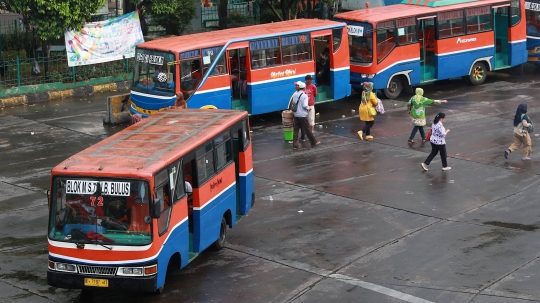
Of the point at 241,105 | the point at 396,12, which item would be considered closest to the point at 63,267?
the point at 241,105

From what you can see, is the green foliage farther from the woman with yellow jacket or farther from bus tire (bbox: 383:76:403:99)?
the woman with yellow jacket

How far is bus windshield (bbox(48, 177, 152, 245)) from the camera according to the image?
1078 centimetres

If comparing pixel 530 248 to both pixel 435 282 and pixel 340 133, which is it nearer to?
pixel 435 282

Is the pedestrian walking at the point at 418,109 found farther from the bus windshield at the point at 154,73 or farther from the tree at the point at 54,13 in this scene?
the tree at the point at 54,13

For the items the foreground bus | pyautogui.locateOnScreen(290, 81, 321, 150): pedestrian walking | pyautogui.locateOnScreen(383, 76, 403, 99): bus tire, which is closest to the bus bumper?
the foreground bus

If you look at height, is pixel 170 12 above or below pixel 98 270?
above

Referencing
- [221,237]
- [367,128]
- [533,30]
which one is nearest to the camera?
[221,237]

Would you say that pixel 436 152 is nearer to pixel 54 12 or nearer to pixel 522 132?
pixel 522 132

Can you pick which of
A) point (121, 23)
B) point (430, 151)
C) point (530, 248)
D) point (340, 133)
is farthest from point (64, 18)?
point (530, 248)

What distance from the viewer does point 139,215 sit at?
10.8 meters

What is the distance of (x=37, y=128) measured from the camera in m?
22.5

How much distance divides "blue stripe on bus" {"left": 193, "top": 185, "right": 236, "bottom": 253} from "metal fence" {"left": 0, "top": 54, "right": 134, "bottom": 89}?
46.0ft

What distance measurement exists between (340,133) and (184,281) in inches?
400

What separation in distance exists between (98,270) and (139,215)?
86cm
